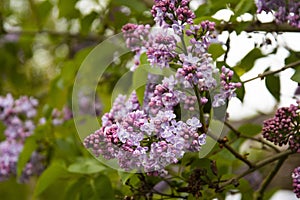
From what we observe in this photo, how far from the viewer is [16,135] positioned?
49.6 inches

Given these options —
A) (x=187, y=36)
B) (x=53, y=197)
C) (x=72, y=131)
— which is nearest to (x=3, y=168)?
(x=72, y=131)

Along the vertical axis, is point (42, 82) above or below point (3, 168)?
above

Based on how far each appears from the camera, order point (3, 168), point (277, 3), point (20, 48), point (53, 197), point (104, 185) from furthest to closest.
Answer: point (53, 197) → point (20, 48) → point (3, 168) → point (104, 185) → point (277, 3)

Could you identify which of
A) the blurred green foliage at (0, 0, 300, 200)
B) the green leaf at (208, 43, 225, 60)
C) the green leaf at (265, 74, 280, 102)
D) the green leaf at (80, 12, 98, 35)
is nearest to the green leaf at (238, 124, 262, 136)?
the blurred green foliage at (0, 0, 300, 200)

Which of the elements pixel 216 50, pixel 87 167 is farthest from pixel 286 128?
pixel 87 167

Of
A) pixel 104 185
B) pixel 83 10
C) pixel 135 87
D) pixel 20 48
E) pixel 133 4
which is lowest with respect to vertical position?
pixel 104 185

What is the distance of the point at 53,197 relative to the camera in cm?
289

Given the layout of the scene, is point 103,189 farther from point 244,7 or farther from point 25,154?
point 244,7

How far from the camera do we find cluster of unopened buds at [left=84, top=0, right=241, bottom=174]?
2.09 ft

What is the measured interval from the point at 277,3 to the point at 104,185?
44 centimetres

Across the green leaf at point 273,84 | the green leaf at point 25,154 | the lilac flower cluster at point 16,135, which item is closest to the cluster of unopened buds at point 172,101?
the green leaf at point 273,84

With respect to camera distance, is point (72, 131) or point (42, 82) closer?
point (72, 131)

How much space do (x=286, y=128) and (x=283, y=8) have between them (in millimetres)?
167

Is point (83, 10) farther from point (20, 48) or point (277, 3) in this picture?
point (277, 3)
